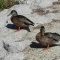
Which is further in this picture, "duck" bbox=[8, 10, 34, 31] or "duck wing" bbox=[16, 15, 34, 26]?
"duck" bbox=[8, 10, 34, 31]

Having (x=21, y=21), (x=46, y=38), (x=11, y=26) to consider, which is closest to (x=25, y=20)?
(x=21, y=21)

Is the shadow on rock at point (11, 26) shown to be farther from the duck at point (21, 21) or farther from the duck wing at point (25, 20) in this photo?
the duck wing at point (25, 20)

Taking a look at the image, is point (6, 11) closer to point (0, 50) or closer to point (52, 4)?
point (52, 4)

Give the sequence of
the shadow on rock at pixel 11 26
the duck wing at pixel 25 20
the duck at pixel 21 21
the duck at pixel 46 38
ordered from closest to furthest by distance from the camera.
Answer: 1. the duck at pixel 46 38
2. the duck wing at pixel 25 20
3. the duck at pixel 21 21
4. the shadow on rock at pixel 11 26

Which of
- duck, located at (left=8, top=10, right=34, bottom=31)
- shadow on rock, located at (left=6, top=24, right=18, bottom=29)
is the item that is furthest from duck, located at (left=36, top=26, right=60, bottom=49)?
shadow on rock, located at (left=6, top=24, right=18, bottom=29)

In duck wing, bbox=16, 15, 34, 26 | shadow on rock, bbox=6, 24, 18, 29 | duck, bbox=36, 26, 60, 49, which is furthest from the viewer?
shadow on rock, bbox=6, 24, 18, 29

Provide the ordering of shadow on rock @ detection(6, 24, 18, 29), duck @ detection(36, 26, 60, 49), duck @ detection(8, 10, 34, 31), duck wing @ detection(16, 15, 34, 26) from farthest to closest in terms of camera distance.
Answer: shadow on rock @ detection(6, 24, 18, 29) < duck @ detection(8, 10, 34, 31) < duck wing @ detection(16, 15, 34, 26) < duck @ detection(36, 26, 60, 49)

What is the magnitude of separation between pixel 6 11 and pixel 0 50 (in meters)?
4.45

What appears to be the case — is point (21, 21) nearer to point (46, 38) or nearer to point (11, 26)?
point (11, 26)

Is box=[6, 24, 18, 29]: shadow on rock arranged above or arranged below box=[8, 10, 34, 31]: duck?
below

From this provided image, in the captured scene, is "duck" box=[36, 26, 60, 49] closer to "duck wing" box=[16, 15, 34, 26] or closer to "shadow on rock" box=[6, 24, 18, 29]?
"duck wing" box=[16, 15, 34, 26]

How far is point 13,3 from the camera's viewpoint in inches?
575

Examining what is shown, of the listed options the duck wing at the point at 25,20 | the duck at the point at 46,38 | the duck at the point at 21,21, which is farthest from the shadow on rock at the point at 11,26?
the duck at the point at 46,38

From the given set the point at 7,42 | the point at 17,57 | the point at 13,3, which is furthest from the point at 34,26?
the point at 13,3
